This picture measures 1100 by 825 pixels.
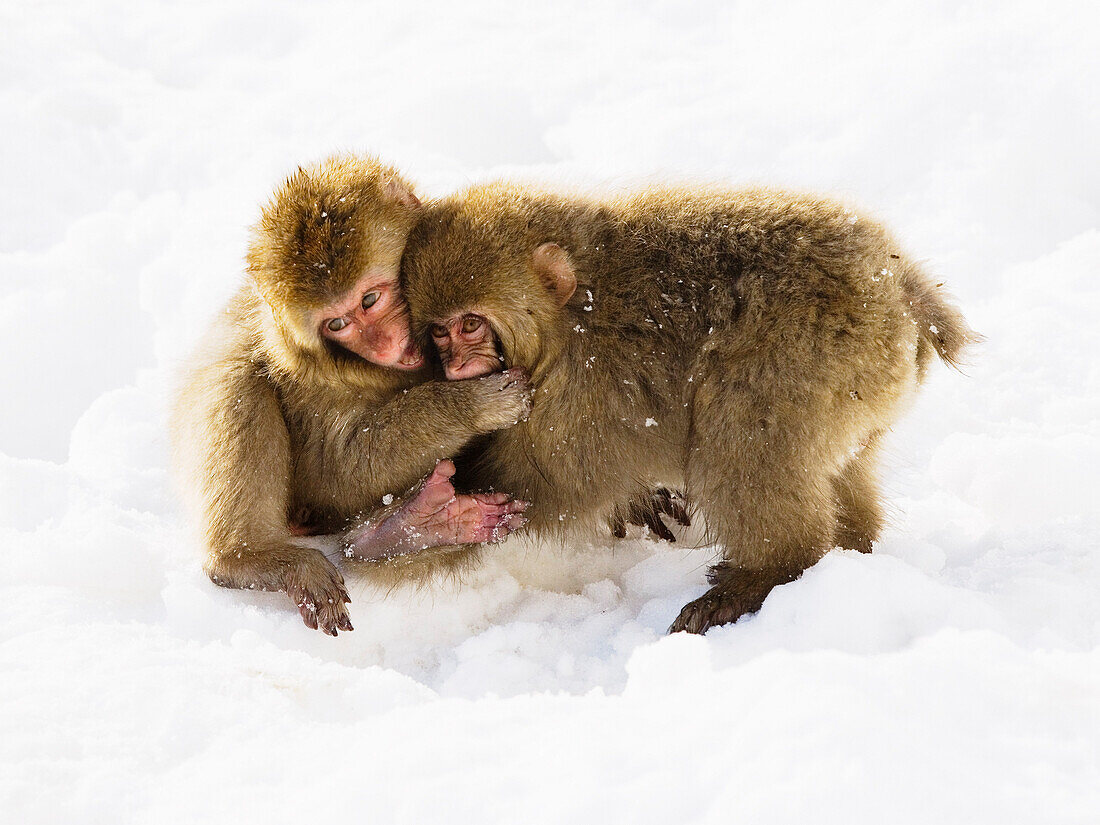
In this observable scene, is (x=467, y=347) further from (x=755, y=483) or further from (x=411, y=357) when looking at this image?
(x=755, y=483)

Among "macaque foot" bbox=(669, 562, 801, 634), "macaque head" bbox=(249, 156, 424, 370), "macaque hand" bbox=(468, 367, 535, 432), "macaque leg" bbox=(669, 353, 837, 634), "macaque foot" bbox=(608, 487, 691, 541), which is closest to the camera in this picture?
"macaque leg" bbox=(669, 353, 837, 634)

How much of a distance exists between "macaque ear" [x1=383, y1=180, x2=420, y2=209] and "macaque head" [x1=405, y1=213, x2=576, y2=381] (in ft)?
0.40

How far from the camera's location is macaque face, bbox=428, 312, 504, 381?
11.0 ft

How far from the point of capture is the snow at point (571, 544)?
2.09 meters

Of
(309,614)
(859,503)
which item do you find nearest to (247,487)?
(309,614)

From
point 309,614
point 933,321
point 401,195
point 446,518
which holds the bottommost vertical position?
point 309,614

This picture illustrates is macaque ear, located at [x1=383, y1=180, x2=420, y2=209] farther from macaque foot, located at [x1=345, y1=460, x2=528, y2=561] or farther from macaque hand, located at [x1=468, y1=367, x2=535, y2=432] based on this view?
macaque foot, located at [x1=345, y1=460, x2=528, y2=561]

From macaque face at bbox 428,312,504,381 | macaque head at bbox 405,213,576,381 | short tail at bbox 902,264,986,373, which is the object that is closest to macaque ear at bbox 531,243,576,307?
macaque head at bbox 405,213,576,381

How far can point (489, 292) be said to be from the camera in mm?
3271

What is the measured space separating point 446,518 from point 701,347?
96 centimetres

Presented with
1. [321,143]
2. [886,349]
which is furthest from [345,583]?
[321,143]

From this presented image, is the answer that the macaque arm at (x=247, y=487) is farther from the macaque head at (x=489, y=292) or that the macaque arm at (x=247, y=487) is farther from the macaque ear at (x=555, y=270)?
the macaque ear at (x=555, y=270)

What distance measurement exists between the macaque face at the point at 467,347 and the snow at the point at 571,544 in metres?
0.66

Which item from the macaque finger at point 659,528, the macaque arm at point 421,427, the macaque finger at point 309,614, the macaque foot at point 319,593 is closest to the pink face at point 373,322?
the macaque arm at point 421,427
